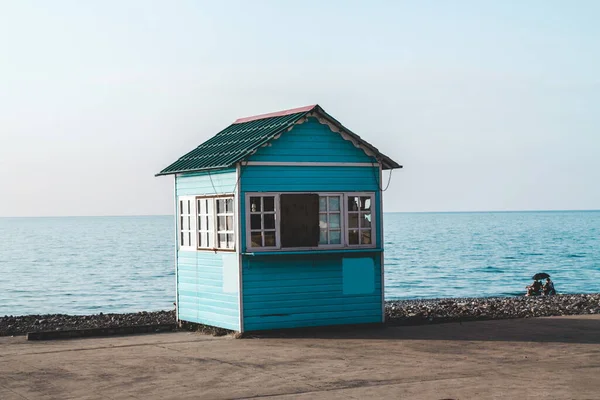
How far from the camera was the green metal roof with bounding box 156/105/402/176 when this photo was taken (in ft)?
61.8

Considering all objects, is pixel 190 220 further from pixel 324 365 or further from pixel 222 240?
pixel 324 365

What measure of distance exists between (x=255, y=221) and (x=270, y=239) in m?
0.44

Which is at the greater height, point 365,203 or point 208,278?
point 365,203

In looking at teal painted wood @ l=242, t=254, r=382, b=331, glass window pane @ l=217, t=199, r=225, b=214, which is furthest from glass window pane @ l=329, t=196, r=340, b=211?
glass window pane @ l=217, t=199, r=225, b=214

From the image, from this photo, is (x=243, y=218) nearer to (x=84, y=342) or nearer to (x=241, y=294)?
(x=241, y=294)

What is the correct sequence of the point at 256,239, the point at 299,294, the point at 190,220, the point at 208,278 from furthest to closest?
the point at 190,220, the point at 208,278, the point at 299,294, the point at 256,239

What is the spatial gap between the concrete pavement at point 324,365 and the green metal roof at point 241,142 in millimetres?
3327

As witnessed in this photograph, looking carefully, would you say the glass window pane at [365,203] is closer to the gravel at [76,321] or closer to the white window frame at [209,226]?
the white window frame at [209,226]

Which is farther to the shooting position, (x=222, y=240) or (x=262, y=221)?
(x=222, y=240)

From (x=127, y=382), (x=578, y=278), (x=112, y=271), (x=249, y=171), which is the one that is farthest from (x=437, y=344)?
(x=112, y=271)

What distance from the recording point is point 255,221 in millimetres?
18688

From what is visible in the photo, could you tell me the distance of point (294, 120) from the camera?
1911cm

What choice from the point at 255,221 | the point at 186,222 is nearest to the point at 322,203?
the point at 255,221

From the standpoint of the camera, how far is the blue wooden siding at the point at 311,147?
18.9m
